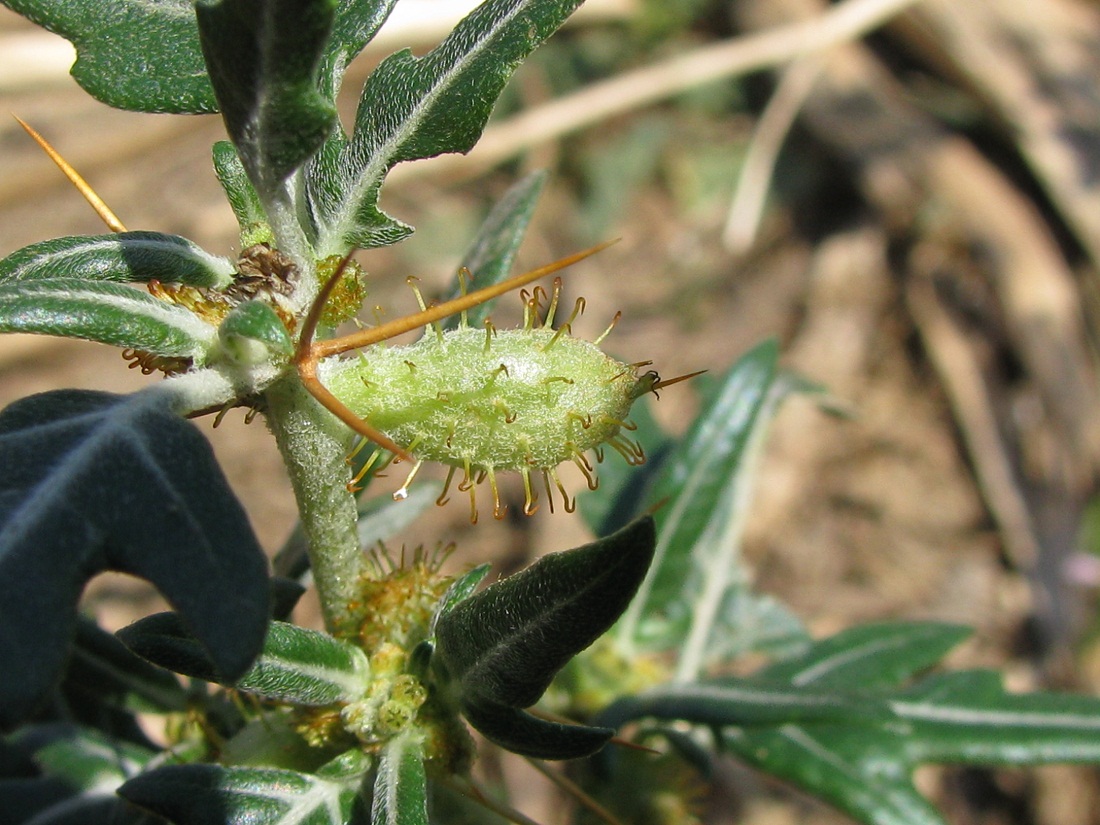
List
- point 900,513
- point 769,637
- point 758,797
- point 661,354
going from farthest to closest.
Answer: point 661,354, point 900,513, point 758,797, point 769,637

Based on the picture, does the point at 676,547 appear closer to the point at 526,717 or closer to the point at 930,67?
the point at 526,717

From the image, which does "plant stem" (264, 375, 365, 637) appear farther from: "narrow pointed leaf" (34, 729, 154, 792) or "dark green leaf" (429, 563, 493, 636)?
"narrow pointed leaf" (34, 729, 154, 792)

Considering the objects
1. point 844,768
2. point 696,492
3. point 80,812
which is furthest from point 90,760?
point 844,768

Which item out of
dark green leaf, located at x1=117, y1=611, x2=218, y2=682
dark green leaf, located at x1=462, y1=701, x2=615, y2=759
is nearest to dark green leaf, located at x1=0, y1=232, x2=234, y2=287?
dark green leaf, located at x1=117, y1=611, x2=218, y2=682

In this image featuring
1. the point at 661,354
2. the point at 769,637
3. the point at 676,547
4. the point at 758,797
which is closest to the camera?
the point at 676,547

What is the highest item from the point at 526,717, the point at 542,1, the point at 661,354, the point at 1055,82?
the point at 1055,82

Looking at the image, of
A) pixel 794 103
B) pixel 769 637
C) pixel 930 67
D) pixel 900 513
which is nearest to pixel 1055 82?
pixel 930 67
